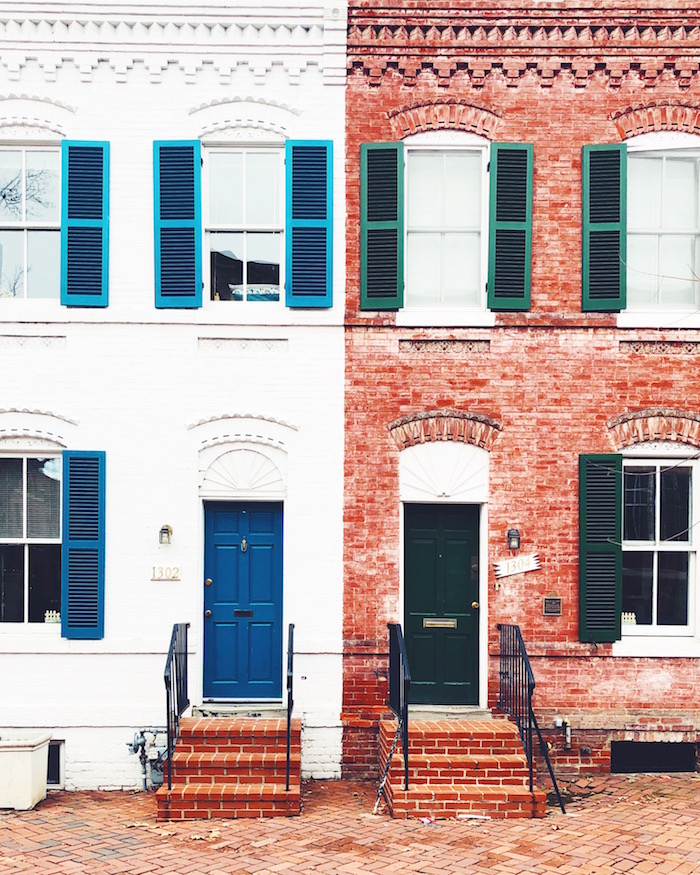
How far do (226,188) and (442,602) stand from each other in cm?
494

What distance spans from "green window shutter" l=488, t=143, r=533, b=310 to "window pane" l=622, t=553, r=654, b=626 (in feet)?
9.59

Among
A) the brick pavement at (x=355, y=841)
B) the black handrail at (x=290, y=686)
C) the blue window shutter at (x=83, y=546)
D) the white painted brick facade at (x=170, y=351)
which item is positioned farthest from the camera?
the white painted brick facade at (x=170, y=351)

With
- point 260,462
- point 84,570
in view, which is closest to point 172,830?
point 84,570

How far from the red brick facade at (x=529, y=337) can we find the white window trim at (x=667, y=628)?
124 mm

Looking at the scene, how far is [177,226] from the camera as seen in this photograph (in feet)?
29.1

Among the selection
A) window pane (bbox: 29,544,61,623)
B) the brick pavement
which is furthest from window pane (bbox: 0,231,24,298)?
the brick pavement

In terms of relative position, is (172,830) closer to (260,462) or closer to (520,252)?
(260,462)

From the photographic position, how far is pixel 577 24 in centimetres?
892

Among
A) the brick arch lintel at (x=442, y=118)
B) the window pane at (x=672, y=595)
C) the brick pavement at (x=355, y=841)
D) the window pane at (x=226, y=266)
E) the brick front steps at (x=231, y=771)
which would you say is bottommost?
the brick pavement at (x=355, y=841)

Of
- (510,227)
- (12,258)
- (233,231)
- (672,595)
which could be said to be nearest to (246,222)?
(233,231)

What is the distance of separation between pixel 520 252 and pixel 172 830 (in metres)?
6.44

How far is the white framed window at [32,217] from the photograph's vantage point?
9.01 m

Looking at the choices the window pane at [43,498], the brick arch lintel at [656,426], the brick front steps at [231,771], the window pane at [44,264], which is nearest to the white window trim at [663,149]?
the brick arch lintel at [656,426]

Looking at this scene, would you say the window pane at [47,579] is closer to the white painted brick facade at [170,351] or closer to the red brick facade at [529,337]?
the white painted brick facade at [170,351]
